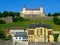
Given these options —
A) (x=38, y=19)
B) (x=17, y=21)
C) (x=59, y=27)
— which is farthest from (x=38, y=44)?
(x=38, y=19)

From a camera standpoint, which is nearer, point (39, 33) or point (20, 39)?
point (20, 39)

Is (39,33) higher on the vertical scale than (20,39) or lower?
higher

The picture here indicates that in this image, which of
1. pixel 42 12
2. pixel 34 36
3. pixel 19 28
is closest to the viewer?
pixel 34 36

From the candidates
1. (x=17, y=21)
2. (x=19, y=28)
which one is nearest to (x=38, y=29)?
(x=19, y=28)

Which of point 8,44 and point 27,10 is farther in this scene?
point 27,10

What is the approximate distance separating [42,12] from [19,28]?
3340 centimetres

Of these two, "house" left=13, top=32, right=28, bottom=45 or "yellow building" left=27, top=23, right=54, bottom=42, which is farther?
"yellow building" left=27, top=23, right=54, bottom=42

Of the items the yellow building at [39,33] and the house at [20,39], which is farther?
the yellow building at [39,33]

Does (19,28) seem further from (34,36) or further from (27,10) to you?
(27,10)

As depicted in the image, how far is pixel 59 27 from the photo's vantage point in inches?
2297

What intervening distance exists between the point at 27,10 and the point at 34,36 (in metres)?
44.4

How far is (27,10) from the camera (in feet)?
294

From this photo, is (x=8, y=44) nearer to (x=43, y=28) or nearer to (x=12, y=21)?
(x=43, y=28)

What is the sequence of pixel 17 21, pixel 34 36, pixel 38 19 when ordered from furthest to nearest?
pixel 38 19 → pixel 17 21 → pixel 34 36
